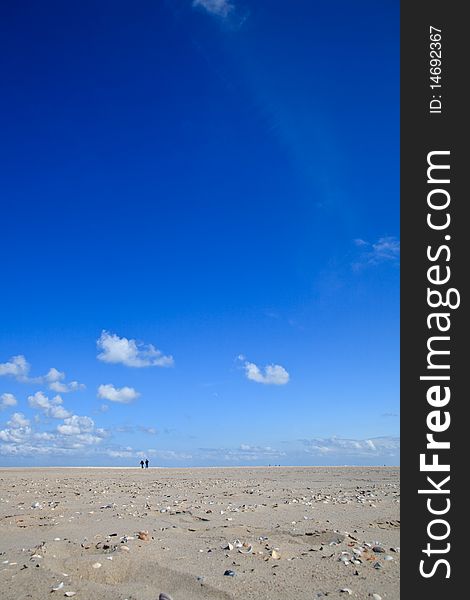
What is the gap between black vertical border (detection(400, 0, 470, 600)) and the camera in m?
5.59

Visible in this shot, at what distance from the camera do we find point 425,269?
20.1 ft

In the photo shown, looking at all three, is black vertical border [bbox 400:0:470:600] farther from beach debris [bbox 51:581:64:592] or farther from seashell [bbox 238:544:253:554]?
beach debris [bbox 51:581:64:592]

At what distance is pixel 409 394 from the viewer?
19.2 feet

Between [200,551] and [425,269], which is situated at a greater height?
[425,269]

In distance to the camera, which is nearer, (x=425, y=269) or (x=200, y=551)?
(x=425, y=269)

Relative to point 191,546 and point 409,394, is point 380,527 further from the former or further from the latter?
point 409,394

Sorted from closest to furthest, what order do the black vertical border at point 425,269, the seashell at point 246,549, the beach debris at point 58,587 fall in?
1. the black vertical border at point 425,269
2. the beach debris at point 58,587
3. the seashell at point 246,549

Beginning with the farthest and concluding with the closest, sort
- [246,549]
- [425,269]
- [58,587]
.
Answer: [246,549] → [58,587] → [425,269]

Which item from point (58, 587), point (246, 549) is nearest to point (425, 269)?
point (246, 549)

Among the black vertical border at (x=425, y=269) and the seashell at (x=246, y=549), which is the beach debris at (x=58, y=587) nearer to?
the seashell at (x=246, y=549)

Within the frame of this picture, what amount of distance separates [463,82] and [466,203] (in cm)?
177

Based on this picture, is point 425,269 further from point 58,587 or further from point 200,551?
point 58,587

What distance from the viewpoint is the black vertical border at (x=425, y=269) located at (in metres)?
5.59

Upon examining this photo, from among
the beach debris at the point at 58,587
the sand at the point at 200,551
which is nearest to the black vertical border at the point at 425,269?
the sand at the point at 200,551
